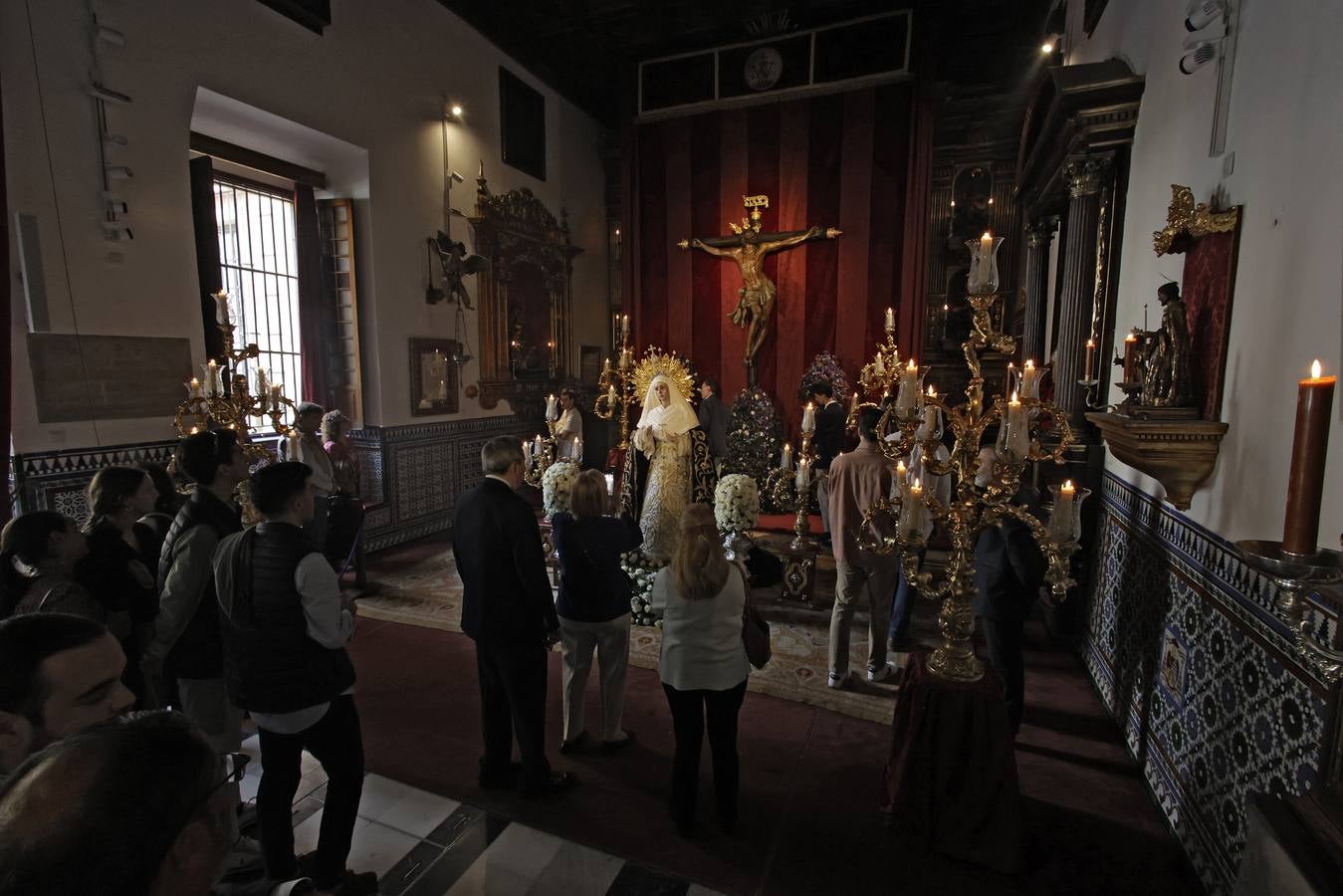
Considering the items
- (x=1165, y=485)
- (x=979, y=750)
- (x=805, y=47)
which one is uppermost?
(x=805, y=47)

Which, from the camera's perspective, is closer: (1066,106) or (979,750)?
(979,750)

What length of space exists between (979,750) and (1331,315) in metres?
1.99

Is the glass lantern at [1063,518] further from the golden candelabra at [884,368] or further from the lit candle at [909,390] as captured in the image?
the golden candelabra at [884,368]

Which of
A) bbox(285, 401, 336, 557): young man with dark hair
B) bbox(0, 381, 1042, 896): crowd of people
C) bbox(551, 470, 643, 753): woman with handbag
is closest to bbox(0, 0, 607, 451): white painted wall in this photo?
bbox(285, 401, 336, 557): young man with dark hair

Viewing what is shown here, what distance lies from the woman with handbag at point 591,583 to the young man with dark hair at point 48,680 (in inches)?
75.6

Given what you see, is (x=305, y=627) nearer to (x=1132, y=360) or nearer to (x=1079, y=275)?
(x=1132, y=360)

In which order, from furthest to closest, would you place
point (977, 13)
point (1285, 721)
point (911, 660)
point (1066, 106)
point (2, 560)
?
point (977, 13), point (1066, 106), point (911, 660), point (2, 560), point (1285, 721)

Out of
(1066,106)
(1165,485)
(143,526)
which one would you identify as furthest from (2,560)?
(1066,106)

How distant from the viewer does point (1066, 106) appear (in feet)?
13.8

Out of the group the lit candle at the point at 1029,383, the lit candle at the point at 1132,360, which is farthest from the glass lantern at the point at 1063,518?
the lit candle at the point at 1132,360

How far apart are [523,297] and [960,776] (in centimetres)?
929

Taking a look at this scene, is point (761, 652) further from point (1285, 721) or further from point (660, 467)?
point (660, 467)

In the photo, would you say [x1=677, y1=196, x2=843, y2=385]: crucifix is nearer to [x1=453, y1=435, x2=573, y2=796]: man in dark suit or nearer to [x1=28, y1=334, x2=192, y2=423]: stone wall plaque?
→ [x1=28, y1=334, x2=192, y2=423]: stone wall plaque

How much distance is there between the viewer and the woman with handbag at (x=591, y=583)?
10.4ft
